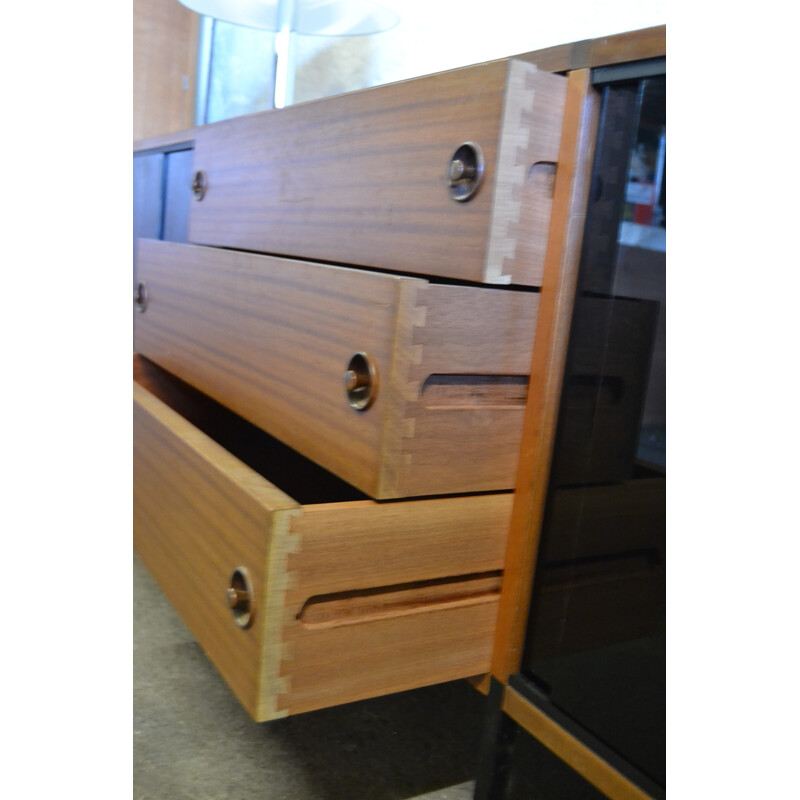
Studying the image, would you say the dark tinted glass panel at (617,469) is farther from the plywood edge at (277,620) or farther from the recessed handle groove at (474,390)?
the plywood edge at (277,620)

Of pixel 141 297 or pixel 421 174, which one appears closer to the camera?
pixel 421 174

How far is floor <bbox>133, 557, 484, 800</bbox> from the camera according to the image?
84 cm

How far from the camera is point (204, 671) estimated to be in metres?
1.07

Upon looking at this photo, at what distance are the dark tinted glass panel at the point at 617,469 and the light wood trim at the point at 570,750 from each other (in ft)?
0.05

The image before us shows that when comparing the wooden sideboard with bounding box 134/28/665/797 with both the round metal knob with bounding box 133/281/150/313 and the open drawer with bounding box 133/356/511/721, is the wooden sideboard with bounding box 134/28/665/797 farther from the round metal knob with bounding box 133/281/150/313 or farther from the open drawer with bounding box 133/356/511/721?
Result: the round metal knob with bounding box 133/281/150/313

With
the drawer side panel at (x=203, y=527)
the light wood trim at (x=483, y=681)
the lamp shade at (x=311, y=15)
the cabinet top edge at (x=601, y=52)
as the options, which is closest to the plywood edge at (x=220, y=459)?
the drawer side panel at (x=203, y=527)

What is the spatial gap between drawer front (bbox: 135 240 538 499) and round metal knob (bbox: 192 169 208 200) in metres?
0.32

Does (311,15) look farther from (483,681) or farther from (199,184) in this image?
(483,681)

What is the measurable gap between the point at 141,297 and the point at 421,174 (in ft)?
2.23

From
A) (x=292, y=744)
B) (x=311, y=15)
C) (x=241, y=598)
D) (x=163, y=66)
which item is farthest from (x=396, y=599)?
(x=163, y=66)

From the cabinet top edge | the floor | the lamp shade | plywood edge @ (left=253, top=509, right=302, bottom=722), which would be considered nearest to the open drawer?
plywood edge @ (left=253, top=509, right=302, bottom=722)

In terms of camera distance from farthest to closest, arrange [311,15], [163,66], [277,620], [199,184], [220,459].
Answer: [163,66], [311,15], [199,184], [220,459], [277,620]

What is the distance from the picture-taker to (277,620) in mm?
630

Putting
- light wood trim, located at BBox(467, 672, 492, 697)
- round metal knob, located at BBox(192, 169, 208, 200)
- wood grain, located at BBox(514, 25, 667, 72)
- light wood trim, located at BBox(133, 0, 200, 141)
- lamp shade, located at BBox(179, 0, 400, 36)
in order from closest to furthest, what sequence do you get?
wood grain, located at BBox(514, 25, 667, 72) → light wood trim, located at BBox(467, 672, 492, 697) → round metal knob, located at BBox(192, 169, 208, 200) → lamp shade, located at BBox(179, 0, 400, 36) → light wood trim, located at BBox(133, 0, 200, 141)
